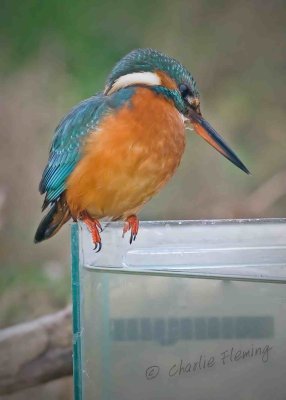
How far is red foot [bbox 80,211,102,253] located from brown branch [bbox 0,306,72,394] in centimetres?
23

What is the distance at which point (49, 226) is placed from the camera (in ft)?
3.32

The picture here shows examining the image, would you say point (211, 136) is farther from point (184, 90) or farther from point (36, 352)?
point (36, 352)

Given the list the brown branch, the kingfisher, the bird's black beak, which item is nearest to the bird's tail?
the kingfisher

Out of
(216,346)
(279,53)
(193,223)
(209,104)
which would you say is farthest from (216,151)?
(216,346)

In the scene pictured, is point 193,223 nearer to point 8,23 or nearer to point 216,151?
point 216,151

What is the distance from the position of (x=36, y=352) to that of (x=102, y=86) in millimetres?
526

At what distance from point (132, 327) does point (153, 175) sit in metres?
0.27

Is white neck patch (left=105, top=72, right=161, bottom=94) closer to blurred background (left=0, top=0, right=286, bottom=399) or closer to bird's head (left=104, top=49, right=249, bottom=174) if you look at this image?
bird's head (left=104, top=49, right=249, bottom=174)

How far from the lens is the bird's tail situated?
3.23 feet

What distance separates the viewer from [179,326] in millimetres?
766

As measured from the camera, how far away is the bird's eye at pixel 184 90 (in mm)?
964

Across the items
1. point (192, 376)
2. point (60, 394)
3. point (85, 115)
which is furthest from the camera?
point (60, 394)

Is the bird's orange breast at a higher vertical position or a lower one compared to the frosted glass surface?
higher

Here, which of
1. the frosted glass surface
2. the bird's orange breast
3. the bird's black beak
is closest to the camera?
the frosted glass surface
